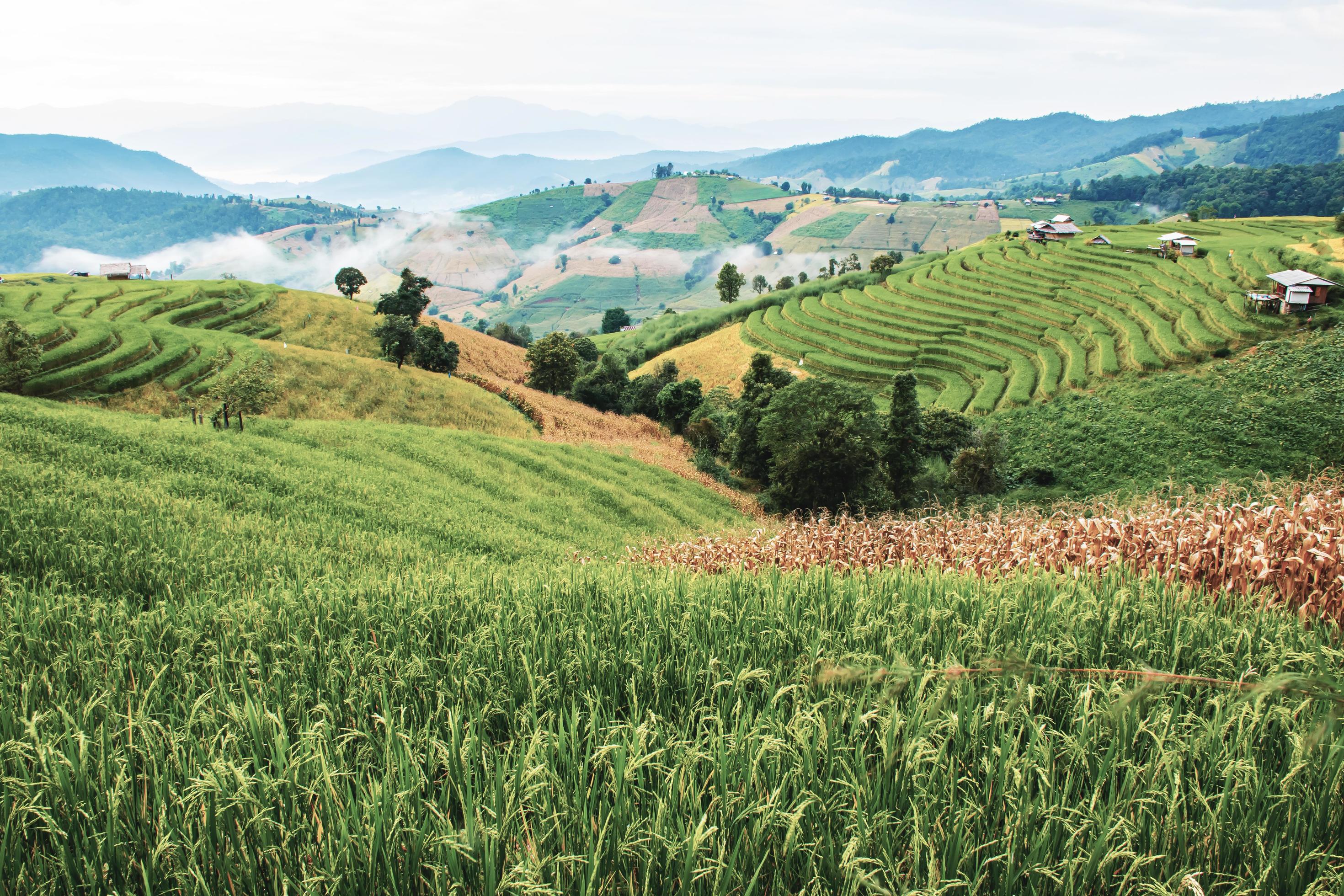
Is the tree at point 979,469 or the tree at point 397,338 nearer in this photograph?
the tree at point 979,469

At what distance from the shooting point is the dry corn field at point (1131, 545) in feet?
19.7

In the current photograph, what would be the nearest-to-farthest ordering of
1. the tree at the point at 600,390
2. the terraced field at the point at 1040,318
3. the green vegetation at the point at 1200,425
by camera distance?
the green vegetation at the point at 1200,425, the terraced field at the point at 1040,318, the tree at the point at 600,390

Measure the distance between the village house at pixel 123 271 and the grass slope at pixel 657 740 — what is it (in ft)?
370

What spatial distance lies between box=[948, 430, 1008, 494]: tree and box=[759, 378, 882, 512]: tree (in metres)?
7.15

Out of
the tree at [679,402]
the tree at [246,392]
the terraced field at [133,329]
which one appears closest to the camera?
the tree at [246,392]

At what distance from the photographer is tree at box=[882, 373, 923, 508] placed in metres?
42.4

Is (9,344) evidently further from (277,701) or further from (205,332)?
(277,701)

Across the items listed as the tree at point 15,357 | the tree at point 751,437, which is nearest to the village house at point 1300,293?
the tree at point 751,437

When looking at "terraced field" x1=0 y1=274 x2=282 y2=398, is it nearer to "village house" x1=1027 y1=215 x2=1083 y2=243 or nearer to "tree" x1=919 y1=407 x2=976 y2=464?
"tree" x1=919 y1=407 x2=976 y2=464

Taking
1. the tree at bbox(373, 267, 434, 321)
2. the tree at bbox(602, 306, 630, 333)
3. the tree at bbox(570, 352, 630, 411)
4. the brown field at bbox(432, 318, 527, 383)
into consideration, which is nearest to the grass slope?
the tree at bbox(570, 352, 630, 411)

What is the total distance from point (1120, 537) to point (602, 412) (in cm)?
6111

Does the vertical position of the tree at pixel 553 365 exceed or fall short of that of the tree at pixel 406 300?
it falls short

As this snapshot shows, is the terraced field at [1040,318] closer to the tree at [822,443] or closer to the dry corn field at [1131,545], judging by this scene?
the tree at [822,443]

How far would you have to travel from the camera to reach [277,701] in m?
4.39
